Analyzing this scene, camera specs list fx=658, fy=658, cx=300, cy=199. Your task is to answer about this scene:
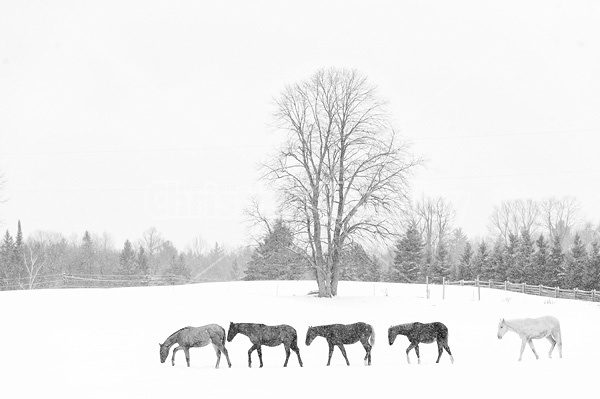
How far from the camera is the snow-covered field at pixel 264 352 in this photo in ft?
42.3

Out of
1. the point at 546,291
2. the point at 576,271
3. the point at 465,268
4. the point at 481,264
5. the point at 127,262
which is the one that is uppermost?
the point at 127,262

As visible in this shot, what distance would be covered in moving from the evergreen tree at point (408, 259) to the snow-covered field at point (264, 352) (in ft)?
74.7

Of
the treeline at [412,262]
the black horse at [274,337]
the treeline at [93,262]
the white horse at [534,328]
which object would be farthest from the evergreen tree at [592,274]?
the black horse at [274,337]

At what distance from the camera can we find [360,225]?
36.4m

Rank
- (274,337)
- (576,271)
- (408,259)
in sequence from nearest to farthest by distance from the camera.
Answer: (274,337) → (576,271) → (408,259)

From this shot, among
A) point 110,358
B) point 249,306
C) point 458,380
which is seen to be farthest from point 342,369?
point 249,306

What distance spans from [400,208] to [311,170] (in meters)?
6.24

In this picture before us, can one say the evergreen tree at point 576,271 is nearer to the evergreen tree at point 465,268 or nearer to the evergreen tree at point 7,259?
the evergreen tree at point 465,268

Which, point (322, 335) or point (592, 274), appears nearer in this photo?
point (322, 335)

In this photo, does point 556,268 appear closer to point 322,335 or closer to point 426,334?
point 426,334

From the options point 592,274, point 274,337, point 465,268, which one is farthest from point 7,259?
point 274,337

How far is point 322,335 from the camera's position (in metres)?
17.2

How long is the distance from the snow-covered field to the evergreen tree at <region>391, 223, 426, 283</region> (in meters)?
22.8

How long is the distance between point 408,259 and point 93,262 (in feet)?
182
